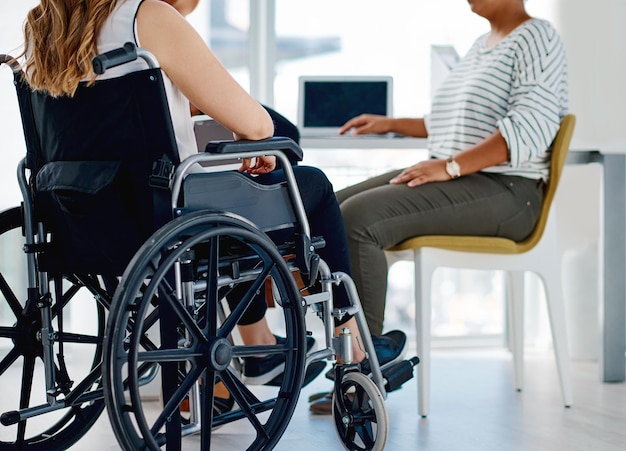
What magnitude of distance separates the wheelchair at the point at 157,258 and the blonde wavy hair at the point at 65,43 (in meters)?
0.03

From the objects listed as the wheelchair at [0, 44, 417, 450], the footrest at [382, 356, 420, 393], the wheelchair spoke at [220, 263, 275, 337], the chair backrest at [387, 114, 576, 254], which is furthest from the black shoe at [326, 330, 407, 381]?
the wheelchair spoke at [220, 263, 275, 337]

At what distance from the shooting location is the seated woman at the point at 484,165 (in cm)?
214

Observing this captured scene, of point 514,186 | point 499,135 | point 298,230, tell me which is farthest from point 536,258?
point 298,230

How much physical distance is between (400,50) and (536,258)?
134 centimetres

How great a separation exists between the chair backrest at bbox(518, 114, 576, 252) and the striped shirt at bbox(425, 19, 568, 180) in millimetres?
21

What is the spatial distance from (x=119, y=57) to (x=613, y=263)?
1864mm

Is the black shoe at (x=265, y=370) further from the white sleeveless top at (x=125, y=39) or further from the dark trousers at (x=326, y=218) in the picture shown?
the white sleeveless top at (x=125, y=39)

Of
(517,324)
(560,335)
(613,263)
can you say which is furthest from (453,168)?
(613,263)

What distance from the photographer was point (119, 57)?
128 cm

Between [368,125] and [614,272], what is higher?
[368,125]

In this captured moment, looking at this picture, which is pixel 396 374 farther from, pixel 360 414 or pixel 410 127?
pixel 410 127

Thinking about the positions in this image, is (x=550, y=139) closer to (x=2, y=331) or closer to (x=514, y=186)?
(x=514, y=186)

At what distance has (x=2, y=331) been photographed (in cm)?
162

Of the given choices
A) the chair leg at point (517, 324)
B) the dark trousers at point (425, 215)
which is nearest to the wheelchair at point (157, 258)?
the dark trousers at point (425, 215)
